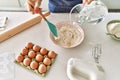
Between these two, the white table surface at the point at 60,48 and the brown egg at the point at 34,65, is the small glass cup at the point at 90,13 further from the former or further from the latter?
the brown egg at the point at 34,65

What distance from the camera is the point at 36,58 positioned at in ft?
2.59

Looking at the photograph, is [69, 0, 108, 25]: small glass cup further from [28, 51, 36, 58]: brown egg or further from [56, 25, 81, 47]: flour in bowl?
[28, 51, 36, 58]: brown egg

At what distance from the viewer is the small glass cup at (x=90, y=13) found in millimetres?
841

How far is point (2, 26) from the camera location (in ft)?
2.94

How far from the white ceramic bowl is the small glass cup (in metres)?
0.04

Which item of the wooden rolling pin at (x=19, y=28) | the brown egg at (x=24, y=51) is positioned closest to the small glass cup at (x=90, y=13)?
the wooden rolling pin at (x=19, y=28)

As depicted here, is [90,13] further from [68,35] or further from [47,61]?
[47,61]

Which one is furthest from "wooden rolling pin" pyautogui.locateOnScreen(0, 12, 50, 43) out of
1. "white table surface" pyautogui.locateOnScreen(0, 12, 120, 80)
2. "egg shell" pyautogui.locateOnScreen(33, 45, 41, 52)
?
"egg shell" pyautogui.locateOnScreen(33, 45, 41, 52)

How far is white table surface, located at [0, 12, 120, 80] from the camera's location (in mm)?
764

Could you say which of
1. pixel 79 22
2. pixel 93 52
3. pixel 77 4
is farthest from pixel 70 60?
pixel 77 4

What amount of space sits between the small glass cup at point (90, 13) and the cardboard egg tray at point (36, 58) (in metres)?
0.21

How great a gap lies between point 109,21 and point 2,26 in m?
0.48

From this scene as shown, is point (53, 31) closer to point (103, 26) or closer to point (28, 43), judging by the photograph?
point (28, 43)

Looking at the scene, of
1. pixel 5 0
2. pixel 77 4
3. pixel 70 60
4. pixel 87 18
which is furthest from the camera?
pixel 5 0
